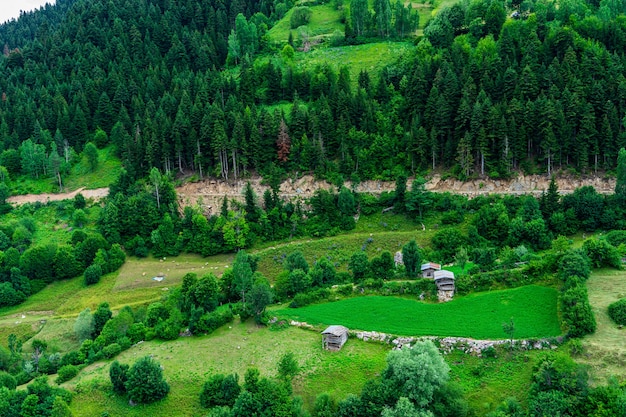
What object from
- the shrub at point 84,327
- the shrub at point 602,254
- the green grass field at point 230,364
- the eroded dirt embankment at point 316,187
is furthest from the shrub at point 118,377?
the shrub at point 602,254

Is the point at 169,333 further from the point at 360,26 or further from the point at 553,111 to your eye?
the point at 360,26

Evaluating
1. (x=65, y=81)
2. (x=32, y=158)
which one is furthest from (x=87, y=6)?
(x=32, y=158)

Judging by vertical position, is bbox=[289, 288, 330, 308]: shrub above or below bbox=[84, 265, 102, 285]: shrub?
above

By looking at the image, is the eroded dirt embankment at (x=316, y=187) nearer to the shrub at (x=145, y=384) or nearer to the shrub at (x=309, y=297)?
the shrub at (x=309, y=297)

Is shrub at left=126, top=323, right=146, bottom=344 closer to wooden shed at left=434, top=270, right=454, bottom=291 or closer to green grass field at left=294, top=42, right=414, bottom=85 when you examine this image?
wooden shed at left=434, top=270, right=454, bottom=291

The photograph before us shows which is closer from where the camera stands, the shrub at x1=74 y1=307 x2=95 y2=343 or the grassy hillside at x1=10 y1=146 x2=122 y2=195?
the shrub at x1=74 y1=307 x2=95 y2=343

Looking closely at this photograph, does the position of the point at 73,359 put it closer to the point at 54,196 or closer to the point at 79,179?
the point at 54,196

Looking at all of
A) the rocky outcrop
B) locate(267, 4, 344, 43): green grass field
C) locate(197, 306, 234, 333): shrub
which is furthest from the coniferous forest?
locate(267, 4, 344, 43): green grass field

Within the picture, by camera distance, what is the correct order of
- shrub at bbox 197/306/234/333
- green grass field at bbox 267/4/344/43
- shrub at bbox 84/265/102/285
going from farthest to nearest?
green grass field at bbox 267/4/344/43
shrub at bbox 84/265/102/285
shrub at bbox 197/306/234/333

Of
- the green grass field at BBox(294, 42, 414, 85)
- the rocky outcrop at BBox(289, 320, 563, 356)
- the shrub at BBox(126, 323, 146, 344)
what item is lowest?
the shrub at BBox(126, 323, 146, 344)
